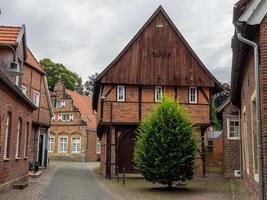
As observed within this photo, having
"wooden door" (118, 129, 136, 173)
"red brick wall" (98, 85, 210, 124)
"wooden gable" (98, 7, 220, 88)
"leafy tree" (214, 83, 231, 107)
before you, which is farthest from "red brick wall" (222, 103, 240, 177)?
"leafy tree" (214, 83, 231, 107)

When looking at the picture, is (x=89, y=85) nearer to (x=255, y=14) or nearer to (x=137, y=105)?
(x=137, y=105)

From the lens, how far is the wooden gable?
26.5 m

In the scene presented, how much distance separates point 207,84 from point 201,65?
4.04ft

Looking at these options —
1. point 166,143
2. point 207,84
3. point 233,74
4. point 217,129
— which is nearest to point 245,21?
point 233,74

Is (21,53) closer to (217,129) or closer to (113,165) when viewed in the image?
(113,165)

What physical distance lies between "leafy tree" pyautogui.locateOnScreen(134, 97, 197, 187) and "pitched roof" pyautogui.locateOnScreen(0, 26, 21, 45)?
651cm

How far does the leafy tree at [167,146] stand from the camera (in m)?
17.8

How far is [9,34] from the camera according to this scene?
729 inches

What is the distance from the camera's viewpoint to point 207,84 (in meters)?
27.0

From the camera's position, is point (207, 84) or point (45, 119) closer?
point (207, 84)

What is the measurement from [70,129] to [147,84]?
29826 mm

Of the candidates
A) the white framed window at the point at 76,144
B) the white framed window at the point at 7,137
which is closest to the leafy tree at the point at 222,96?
the white framed window at the point at 76,144

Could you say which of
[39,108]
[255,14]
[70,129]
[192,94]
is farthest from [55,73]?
[255,14]

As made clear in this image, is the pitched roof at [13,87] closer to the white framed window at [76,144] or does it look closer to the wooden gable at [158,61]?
the wooden gable at [158,61]
